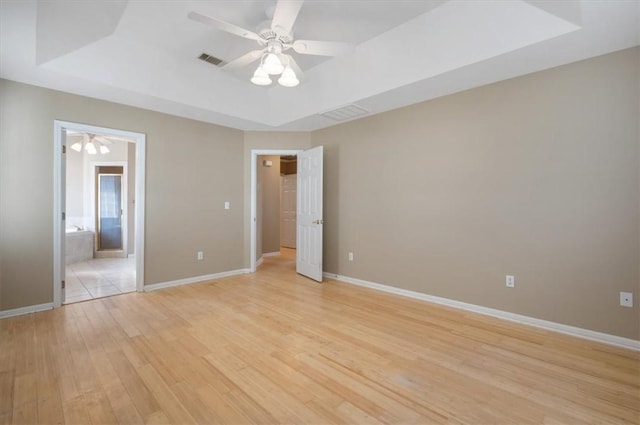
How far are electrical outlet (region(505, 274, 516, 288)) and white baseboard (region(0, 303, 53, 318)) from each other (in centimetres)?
516

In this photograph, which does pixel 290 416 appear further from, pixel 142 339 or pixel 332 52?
pixel 332 52

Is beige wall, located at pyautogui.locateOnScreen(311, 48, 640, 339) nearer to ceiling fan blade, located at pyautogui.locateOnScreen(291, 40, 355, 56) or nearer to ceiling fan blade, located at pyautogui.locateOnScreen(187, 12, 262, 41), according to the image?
ceiling fan blade, located at pyautogui.locateOnScreen(291, 40, 355, 56)

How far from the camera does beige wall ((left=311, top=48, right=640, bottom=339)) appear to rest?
2.60 meters

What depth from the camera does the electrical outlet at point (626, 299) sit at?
2531 mm

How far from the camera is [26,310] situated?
10.8 ft

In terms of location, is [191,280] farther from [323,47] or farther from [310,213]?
[323,47]

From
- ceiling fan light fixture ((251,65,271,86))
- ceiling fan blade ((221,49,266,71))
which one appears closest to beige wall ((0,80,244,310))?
ceiling fan blade ((221,49,266,71))

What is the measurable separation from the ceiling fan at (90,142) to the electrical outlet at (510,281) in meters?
6.77

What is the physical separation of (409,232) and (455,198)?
2.46ft

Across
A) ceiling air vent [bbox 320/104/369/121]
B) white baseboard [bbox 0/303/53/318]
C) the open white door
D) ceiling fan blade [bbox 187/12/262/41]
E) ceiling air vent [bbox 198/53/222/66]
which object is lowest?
white baseboard [bbox 0/303/53/318]

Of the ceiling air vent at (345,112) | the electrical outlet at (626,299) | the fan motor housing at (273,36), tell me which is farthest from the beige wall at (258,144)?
the electrical outlet at (626,299)

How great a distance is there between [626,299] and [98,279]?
6.69 metres

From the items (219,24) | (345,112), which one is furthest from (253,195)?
(219,24)

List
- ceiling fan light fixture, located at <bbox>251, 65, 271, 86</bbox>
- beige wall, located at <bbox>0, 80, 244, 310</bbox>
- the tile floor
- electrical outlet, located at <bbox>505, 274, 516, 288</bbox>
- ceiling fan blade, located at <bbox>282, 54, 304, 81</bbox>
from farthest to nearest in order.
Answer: the tile floor → beige wall, located at <bbox>0, 80, 244, 310</bbox> → electrical outlet, located at <bbox>505, 274, 516, 288</bbox> → ceiling fan blade, located at <bbox>282, 54, 304, 81</bbox> → ceiling fan light fixture, located at <bbox>251, 65, 271, 86</bbox>
